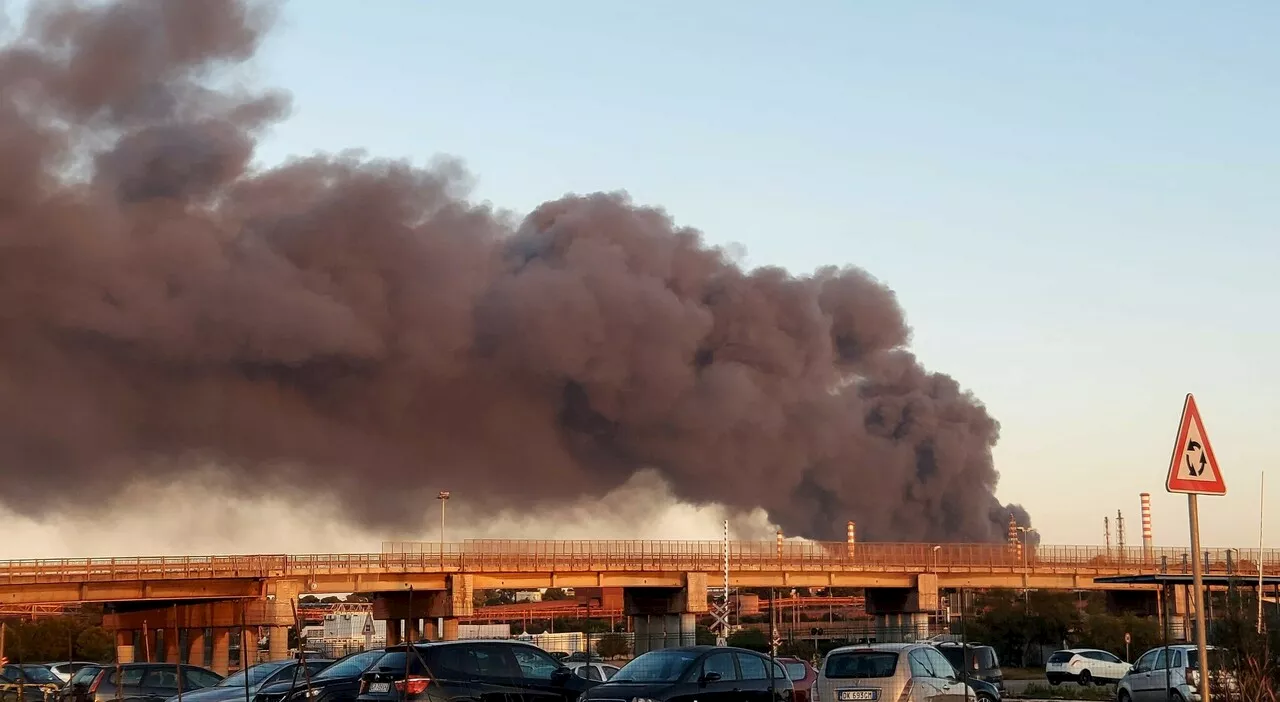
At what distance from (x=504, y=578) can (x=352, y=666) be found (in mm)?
64594

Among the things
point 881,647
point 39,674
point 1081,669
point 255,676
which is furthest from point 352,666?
point 1081,669

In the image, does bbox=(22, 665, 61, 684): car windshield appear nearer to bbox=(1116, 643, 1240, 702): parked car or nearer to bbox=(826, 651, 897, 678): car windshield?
bbox=(826, 651, 897, 678): car windshield

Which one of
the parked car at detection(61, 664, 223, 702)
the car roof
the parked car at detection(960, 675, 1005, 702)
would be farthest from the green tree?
the car roof

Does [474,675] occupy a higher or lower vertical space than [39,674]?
higher

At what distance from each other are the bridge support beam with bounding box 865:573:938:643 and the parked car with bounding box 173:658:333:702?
68893mm

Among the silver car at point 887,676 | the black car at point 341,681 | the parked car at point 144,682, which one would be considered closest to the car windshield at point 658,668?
the silver car at point 887,676

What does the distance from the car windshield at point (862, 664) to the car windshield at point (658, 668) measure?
251 cm

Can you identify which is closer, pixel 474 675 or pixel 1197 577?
pixel 1197 577

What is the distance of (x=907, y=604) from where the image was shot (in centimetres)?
10006

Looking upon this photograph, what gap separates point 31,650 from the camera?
262 feet

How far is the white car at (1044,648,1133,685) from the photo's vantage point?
181 ft

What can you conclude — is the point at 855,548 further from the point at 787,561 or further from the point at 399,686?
the point at 399,686

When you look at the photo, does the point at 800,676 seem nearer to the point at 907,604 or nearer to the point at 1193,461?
the point at 1193,461

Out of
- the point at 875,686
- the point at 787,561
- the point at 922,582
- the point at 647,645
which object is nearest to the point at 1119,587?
the point at 922,582
